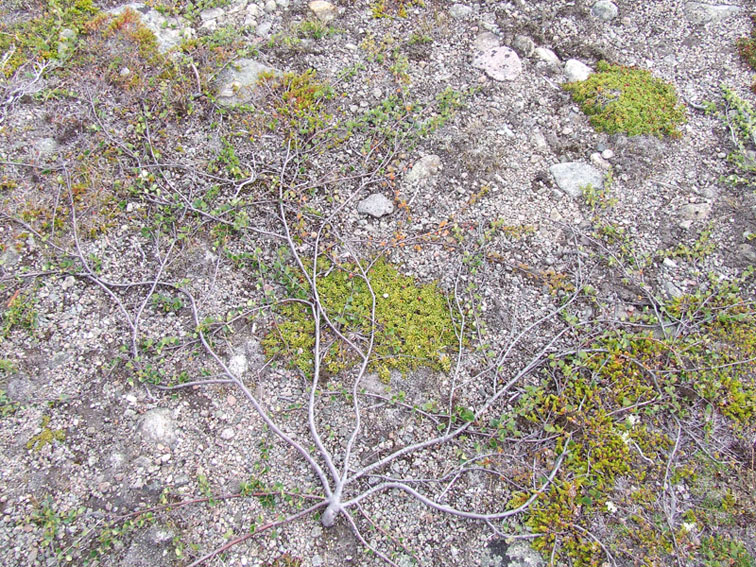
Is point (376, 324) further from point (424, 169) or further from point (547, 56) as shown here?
point (547, 56)

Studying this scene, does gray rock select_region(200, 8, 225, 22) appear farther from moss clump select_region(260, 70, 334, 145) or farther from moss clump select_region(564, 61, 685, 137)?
moss clump select_region(564, 61, 685, 137)

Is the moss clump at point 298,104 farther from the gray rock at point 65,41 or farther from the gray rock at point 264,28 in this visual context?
the gray rock at point 65,41

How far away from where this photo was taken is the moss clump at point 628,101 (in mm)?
6555

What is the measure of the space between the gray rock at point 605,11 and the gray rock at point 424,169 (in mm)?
3951

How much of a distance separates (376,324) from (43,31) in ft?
19.3

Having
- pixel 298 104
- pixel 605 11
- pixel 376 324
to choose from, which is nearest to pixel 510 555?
pixel 376 324

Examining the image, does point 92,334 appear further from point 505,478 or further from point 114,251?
point 505,478

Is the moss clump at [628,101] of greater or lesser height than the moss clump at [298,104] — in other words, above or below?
below

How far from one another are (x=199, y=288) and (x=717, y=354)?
5260 millimetres

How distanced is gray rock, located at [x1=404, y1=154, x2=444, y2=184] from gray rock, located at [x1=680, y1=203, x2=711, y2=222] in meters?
2.91

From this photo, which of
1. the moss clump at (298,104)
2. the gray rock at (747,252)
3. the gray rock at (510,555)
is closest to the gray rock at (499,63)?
the moss clump at (298,104)

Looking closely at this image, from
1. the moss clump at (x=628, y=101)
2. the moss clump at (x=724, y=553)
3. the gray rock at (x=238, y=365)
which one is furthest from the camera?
the moss clump at (x=628, y=101)

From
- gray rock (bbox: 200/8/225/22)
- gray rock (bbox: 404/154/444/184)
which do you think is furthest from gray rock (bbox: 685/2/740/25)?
gray rock (bbox: 200/8/225/22)

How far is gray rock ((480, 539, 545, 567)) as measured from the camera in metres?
4.09
